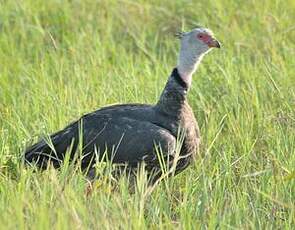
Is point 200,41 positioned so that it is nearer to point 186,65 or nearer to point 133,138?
point 186,65

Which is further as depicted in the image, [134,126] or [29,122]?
[29,122]

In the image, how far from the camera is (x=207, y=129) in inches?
218

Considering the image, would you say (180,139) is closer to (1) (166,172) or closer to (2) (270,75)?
(1) (166,172)

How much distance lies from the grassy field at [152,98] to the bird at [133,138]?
0.39ft

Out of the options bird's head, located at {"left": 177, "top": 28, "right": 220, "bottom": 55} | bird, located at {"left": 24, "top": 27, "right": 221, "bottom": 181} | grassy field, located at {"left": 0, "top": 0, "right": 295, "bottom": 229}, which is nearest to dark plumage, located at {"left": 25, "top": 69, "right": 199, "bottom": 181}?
bird, located at {"left": 24, "top": 27, "right": 221, "bottom": 181}

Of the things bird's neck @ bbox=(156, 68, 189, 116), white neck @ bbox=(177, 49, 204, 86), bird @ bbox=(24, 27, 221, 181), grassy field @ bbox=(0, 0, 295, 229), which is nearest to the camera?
grassy field @ bbox=(0, 0, 295, 229)

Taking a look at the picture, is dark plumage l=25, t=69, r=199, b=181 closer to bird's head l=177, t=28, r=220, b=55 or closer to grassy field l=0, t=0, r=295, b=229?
grassy field l=0, t=0, r=295, b=229

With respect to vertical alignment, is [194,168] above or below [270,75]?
below

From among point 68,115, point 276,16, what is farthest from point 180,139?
point 276,16

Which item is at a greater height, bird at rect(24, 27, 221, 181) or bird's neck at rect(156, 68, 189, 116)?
bird's neck at rect(156, 68, 189, 116)

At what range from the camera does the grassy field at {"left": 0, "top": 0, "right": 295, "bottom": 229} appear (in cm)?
409

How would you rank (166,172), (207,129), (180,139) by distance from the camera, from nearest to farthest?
(166,172) → (180,139) → (207,129)

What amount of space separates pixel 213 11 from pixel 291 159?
2776 millimetres

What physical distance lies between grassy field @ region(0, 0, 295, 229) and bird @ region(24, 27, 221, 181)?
0.12m
